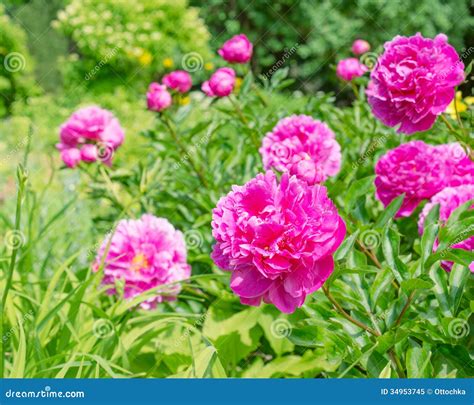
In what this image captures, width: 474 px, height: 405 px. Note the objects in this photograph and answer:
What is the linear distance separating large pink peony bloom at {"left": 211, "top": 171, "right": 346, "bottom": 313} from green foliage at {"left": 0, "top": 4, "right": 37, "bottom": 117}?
755 centimetres

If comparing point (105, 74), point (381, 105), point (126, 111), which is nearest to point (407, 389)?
point (381, 105)

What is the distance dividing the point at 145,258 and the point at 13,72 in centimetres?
706

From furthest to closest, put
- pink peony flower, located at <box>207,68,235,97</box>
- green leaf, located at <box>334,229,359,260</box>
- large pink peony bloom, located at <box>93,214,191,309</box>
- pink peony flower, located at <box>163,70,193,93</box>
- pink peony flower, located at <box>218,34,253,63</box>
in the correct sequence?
1. pink peony flower, located at <box>163,70,193,93</box>
2. pink peony flower, located at <box>218,34,253,63</box>
3. pink peony flower, located at <box>207,68,235,97</box>
4. large pink peony bloom, located at <box>93,214,191,309</box>
5. green leaf, located at <box>334,229,359,260</box>

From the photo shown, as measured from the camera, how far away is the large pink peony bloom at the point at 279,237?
89cm

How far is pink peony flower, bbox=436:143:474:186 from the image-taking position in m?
1.42

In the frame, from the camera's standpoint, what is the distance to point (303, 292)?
91 centimetres

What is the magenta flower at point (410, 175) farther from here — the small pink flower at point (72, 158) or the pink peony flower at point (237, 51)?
the small pink flower at point (72, 158)

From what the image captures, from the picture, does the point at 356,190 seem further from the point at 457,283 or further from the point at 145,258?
the point at 145,258

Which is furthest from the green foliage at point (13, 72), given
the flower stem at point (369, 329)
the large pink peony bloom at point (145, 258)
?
the flower stem at point (369, 329)

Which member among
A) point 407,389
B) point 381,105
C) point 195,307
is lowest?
point 195,307

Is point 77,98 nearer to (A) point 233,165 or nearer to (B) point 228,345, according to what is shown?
(A) point 233,165

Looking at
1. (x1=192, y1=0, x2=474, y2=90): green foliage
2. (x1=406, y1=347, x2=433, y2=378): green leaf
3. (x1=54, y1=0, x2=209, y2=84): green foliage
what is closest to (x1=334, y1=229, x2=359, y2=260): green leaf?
(x1=406, y1=347, x2=433, y2=378): green leaf

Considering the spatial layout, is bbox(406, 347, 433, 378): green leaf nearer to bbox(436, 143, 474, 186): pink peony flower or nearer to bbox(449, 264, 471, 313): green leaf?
bbox(449, 264, 471, 313): green leaf

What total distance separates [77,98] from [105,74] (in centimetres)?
38
